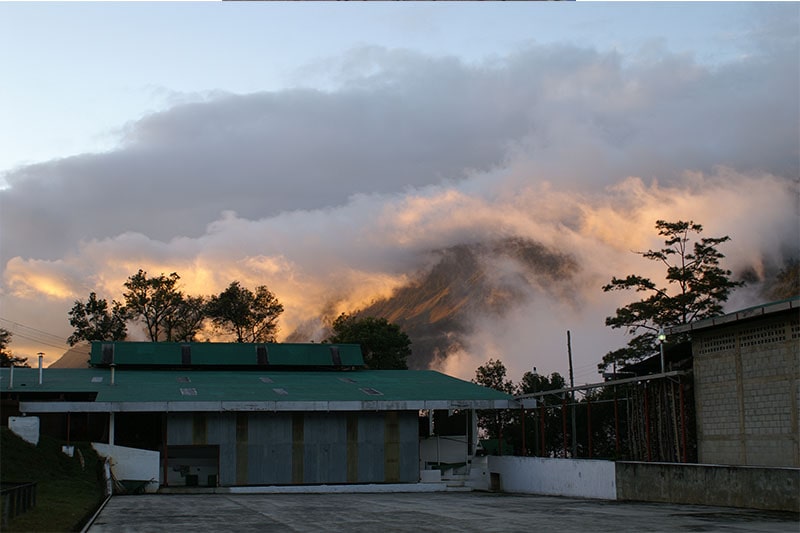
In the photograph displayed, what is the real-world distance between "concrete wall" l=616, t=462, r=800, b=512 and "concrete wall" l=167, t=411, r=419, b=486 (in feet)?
52.9

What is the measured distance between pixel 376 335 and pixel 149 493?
41.2m

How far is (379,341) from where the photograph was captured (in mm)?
79688

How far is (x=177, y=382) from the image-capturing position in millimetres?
48312

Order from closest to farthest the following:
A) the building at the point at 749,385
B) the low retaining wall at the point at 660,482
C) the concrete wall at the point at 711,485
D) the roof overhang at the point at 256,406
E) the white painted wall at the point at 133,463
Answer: the concrete wall at the point at 711,485 < the low retaining wall at the point at 660,482 < the building at the point at 749,385 < the white painted wall at the point at 133,463 < the roof overhang at the point at 256,406

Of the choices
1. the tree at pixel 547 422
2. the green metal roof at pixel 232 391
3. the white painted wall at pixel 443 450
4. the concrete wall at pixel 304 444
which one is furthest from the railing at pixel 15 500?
the tree at pixel 547 422

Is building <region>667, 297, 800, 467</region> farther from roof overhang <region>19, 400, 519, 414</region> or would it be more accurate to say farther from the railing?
the railing

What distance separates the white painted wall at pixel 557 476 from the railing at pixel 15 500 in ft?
66.3

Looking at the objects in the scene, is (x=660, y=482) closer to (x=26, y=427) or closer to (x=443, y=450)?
(x=443, y=450)

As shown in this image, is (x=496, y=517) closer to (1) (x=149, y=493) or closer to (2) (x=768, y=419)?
(2) (x=768, y=419)

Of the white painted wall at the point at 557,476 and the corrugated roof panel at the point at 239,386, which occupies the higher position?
the corrugated roof panel at the point at 239,386

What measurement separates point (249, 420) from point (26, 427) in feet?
34.8

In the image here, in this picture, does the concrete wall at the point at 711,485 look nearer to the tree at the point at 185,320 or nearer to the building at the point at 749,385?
the building at the point at 749,385

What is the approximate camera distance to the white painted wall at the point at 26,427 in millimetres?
37250

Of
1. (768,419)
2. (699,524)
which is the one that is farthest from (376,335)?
(699,524)
